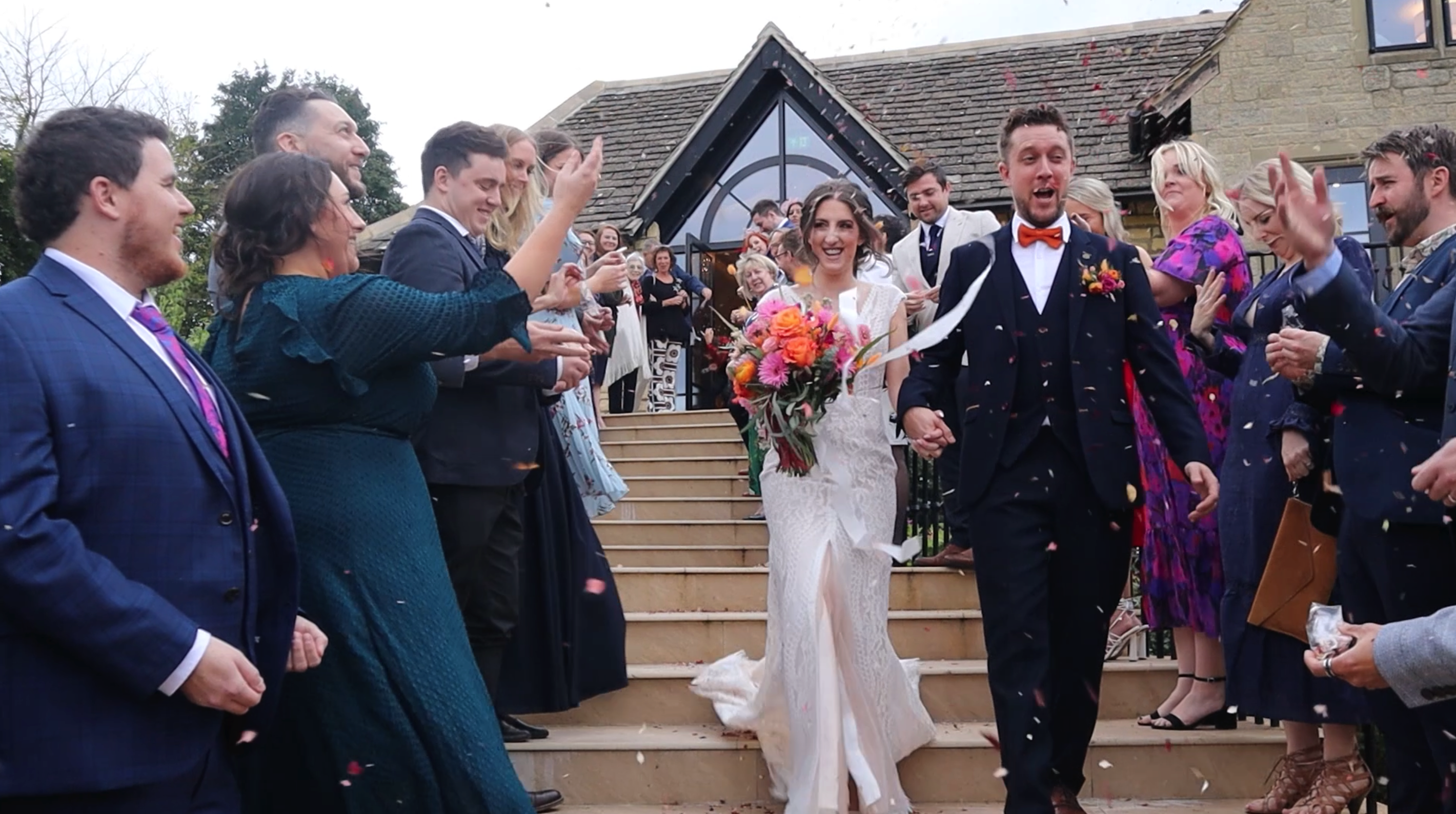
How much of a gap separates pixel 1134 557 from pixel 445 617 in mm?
5608

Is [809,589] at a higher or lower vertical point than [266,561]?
lower

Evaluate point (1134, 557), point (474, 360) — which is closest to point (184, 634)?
point (474, 360)

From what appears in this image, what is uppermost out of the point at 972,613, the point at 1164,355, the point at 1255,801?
the point at 1164,355

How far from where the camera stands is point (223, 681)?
8.70ft

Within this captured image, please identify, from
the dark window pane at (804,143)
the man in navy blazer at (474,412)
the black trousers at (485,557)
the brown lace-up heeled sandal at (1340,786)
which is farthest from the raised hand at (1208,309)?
the dark window pane at (804,143)

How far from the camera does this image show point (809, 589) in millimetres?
5277

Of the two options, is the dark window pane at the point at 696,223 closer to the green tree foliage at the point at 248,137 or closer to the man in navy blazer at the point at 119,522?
the green tree foliage at the point at 248,137

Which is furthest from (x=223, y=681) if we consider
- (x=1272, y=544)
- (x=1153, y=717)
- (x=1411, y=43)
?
(x=1411, y=43)

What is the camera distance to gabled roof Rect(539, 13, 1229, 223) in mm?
18688

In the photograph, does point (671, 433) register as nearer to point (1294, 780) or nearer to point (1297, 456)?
point (1294, 780)

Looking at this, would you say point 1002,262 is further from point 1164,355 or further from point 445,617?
point 445,617

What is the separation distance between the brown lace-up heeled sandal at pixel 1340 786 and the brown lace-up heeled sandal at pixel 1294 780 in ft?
0.46

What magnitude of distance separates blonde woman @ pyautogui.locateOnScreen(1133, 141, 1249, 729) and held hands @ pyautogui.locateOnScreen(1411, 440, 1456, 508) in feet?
8.75

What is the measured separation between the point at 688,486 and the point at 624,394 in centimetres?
409
